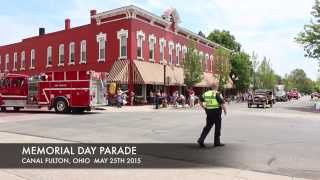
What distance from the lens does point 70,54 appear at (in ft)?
168

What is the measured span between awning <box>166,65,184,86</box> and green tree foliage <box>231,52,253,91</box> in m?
25.0

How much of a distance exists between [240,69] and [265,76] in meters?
28.3

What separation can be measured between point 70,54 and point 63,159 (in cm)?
4173

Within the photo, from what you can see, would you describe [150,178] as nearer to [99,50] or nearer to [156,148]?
[156,148]

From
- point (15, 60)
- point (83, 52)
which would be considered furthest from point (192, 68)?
point (15, 60)

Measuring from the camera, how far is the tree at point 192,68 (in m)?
52.6

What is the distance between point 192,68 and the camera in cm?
5319

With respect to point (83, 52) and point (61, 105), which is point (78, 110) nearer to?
point (61, 105)

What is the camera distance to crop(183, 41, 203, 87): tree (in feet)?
172

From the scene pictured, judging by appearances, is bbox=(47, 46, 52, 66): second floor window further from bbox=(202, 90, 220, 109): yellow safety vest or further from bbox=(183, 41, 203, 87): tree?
bbox=(202, 90, 220, 109): yellow safety vest

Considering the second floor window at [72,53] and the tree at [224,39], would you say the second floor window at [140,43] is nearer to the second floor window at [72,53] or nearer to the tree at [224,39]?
the second floor window at [72,53]

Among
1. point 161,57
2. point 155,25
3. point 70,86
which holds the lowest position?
point 70,86

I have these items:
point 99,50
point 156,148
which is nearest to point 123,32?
point 99,50

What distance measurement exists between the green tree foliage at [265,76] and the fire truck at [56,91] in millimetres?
73464
